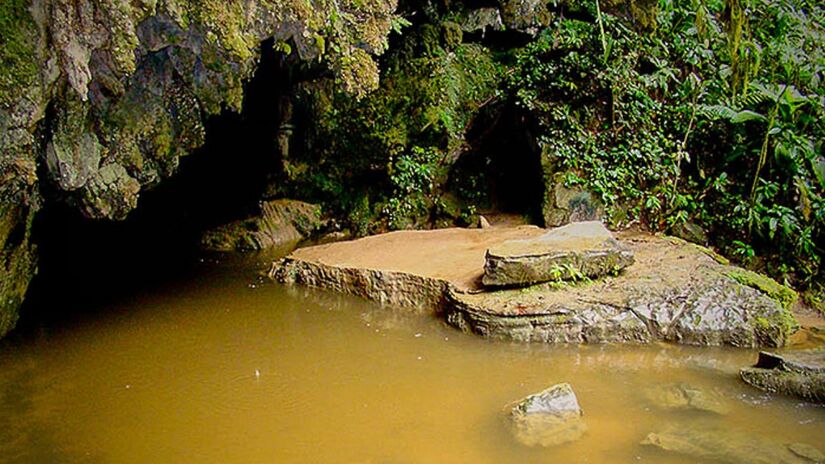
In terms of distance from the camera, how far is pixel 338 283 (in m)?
7.07

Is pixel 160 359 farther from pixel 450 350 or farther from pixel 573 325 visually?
pixel 573 325

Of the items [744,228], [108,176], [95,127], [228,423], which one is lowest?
[228,423]

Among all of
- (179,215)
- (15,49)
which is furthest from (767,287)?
(179,215)

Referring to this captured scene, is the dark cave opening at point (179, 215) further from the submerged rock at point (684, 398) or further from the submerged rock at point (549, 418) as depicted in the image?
the submerged rock at point (684, 398)

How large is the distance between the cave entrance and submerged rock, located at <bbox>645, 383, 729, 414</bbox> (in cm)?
488

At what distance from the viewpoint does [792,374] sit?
4.27 metres

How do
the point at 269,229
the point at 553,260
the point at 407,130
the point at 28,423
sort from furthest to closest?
the point at 269,229 < the point at 407,130 < the point at 553,260 < the point at 28,423

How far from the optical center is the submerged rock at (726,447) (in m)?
3.37

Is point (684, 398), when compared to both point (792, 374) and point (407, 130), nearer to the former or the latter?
point (792, 374)

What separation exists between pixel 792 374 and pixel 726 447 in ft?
3.96

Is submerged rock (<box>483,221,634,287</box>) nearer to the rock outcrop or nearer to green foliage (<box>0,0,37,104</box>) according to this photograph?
the rock outcrop

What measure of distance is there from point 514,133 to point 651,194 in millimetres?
2454

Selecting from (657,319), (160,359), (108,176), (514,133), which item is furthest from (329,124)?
(657,319)

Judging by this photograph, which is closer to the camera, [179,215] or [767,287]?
[767,287]
